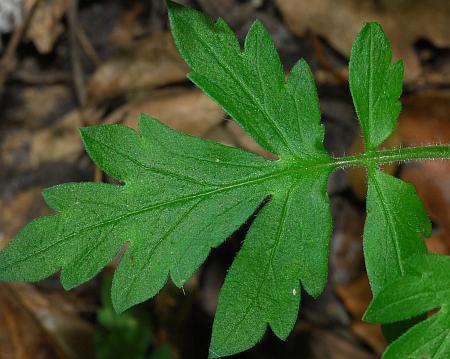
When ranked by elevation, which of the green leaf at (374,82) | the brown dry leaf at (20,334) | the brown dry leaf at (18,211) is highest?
the green leaf at (374,82)

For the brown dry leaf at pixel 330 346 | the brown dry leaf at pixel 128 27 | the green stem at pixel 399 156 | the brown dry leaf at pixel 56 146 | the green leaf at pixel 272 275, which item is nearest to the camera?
the green leaf at pixel 272 275

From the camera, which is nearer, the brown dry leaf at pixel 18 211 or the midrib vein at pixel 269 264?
the midrib vein at pixel 269 264

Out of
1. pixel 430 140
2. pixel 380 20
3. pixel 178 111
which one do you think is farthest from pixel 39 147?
pixel 430 140

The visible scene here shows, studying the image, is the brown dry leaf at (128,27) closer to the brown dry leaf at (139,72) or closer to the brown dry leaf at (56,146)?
the brown dry leaf at (139,72)

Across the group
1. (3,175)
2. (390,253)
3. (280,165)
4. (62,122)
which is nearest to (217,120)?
(62,122)

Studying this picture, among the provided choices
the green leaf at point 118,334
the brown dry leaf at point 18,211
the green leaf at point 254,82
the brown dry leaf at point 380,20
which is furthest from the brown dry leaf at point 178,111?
the green leaf at point 254,82

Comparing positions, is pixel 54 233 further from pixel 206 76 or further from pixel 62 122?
pixel 62 122

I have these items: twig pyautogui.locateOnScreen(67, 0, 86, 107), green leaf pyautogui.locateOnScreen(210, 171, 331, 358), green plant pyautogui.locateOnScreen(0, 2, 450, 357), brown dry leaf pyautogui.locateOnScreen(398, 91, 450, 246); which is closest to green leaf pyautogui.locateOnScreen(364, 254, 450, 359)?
green plant pyautogui.locateOnScreen(0, 2, 450, 357)
